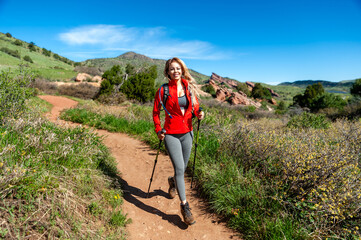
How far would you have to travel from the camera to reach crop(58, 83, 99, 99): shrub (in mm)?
19641

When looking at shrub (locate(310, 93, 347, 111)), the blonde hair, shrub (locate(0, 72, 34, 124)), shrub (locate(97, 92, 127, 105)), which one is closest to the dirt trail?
the blonde hair

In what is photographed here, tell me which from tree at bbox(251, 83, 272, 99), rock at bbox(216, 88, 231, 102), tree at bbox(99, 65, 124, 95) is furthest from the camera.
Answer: tree at bbox(251, 83, 272, 99)

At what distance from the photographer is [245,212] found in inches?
125

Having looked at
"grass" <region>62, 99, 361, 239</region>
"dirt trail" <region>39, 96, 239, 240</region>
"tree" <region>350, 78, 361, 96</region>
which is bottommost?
"dirt trail" <region>39, 96, 239, 240</region>

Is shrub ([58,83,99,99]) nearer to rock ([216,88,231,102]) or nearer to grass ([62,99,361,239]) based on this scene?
grass ([62,99,361,239])

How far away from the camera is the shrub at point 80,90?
1964 cm

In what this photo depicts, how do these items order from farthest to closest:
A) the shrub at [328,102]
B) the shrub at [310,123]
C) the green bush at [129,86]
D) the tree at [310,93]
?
the tree at [310,93] → the shrub at [328,102] → the green bush at [129,86] → the shrub at [310,123]

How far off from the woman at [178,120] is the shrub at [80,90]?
17.7m

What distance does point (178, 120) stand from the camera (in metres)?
3.18

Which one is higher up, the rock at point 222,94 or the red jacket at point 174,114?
the rock at point 222,94

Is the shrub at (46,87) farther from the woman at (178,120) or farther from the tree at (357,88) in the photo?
the tree at (357,88)

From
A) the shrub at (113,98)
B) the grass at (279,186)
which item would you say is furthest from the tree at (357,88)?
the grass at (279,186)

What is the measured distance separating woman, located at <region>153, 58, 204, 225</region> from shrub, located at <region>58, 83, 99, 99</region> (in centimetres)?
1775

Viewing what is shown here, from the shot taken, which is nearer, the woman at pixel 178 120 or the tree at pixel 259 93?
the woman at pixel 178 120
